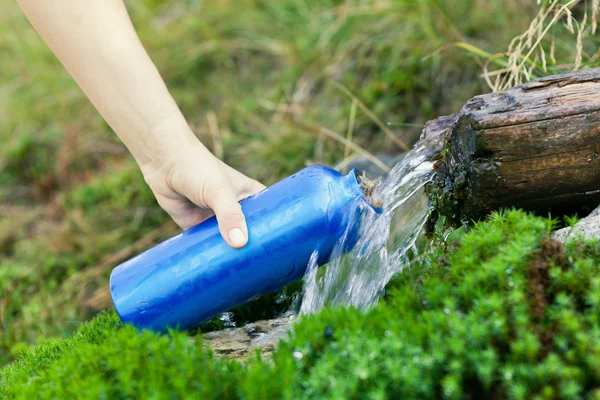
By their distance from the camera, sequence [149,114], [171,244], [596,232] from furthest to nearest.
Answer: [149,114] → [171,244] → [596,232]

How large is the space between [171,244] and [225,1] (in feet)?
16.1

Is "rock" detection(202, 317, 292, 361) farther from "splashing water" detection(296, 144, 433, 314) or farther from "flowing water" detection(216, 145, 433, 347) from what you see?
"splashing water" detection(296, 144, 433, 314)

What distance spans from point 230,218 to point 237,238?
0.35 feet

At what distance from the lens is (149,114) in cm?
300

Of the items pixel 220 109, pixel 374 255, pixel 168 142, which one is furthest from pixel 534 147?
pixel 220 109

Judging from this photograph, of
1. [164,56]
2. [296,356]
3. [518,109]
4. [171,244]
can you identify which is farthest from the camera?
[164,56]

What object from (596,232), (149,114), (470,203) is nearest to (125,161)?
(149,114)

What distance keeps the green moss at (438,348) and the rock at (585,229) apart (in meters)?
0.12

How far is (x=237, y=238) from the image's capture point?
A: 103 inches

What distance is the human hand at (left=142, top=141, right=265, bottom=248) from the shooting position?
2.66m

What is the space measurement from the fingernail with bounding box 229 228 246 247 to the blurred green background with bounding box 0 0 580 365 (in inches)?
82.2

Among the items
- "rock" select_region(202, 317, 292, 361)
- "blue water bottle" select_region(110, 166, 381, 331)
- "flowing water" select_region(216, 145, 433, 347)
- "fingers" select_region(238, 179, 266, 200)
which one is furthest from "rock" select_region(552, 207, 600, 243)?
"fingers" select_region(238, 179, 266, 200)

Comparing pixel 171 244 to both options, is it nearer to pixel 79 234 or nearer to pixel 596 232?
pixel 596 232

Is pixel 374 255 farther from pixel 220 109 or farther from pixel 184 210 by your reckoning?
pixel 220 109
